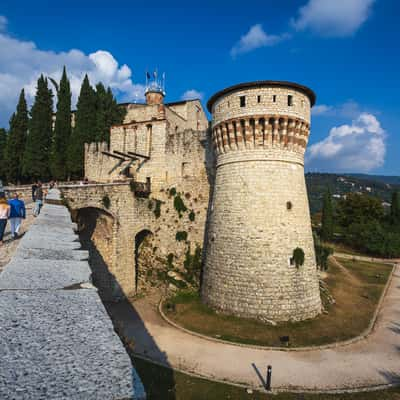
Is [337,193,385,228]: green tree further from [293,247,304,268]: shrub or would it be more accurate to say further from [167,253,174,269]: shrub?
[167,253,174,269]: shrub

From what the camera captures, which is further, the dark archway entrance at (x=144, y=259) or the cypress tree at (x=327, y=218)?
the cypress tree at (x=327, y=218)

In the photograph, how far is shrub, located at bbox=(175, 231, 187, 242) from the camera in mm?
22844

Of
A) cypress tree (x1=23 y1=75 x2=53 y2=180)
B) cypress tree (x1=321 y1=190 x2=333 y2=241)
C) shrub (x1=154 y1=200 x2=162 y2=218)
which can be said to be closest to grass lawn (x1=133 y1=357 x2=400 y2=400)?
shrub (x1=154 y1=200 x2=162 y2=218)

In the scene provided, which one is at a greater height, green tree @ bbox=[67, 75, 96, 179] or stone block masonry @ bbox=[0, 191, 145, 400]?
green tree @ bbox=[67, 75, 96, 179]

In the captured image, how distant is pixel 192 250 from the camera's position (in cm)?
2252

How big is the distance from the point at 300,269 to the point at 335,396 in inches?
289

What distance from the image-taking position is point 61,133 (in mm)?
32062

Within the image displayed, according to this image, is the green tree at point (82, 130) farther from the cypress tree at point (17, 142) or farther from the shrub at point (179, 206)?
the shrub at point (179, 206)

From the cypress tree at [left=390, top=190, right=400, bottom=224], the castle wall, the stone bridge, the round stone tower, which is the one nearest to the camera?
the round stone tower

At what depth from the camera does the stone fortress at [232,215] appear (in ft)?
53.3

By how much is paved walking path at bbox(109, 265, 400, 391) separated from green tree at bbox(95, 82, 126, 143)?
915 inches

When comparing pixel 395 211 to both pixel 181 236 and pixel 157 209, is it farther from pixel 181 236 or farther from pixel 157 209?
pixel 157 209

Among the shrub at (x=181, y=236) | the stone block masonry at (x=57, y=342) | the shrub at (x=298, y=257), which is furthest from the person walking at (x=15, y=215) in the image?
the shrub at (x=181, y=236)

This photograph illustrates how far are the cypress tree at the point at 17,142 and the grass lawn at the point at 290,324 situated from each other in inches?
1072
